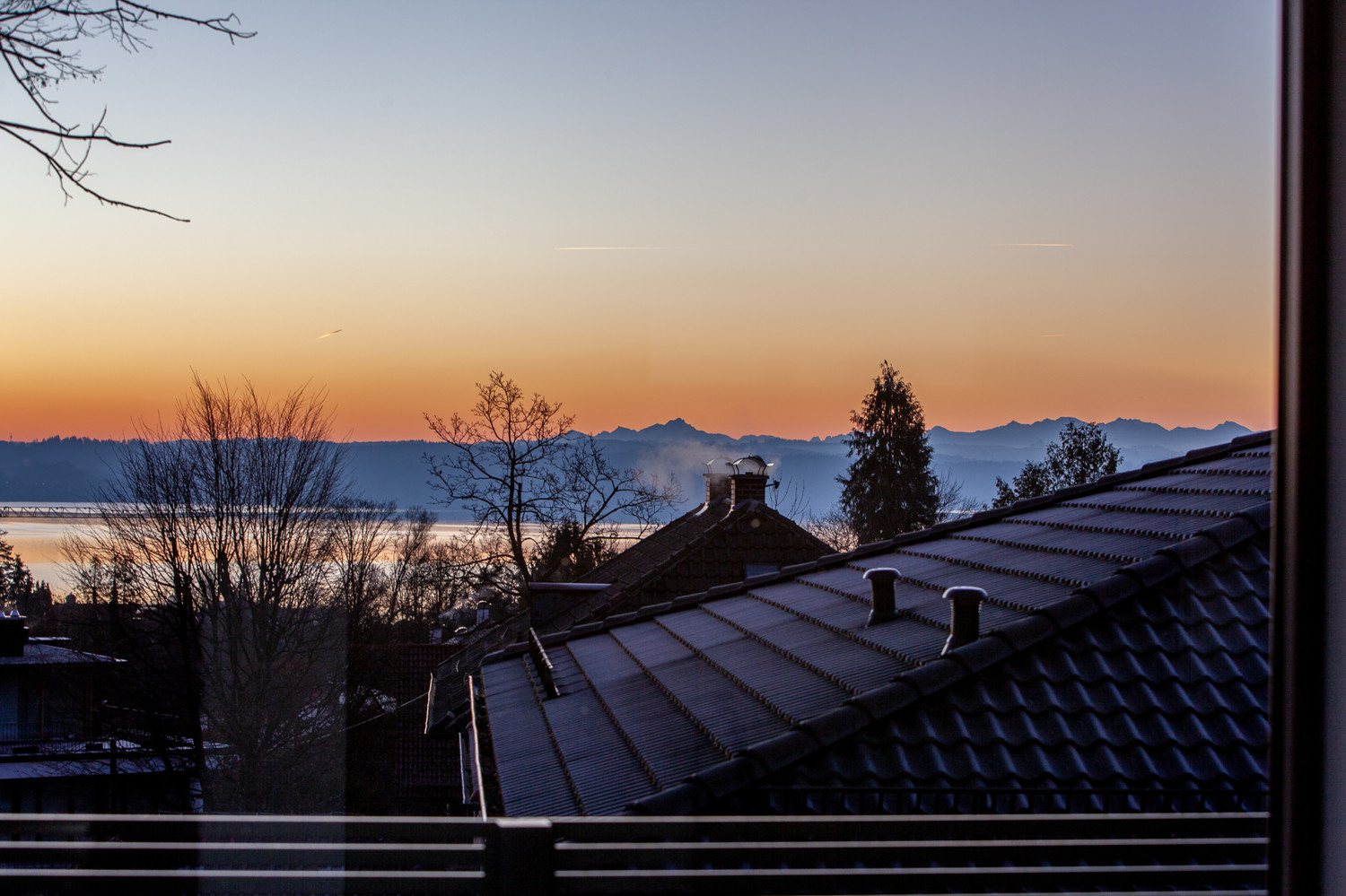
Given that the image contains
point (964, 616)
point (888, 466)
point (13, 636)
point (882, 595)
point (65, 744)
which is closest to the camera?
point (964, 616)

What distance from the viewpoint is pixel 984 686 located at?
2104mm

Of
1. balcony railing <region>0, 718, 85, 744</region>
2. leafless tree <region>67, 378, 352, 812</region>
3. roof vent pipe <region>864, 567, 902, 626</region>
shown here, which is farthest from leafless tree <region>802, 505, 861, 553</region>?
roof vent pipe <region>864, 567, 902, 626</region>

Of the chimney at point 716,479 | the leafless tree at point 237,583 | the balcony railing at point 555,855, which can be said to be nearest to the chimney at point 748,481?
the chimney at point 716,479

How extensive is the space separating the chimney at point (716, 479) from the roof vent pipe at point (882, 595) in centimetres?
603

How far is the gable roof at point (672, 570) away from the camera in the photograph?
6320mm

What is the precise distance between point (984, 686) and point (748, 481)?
18.6ft

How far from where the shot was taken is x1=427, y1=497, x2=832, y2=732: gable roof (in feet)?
20.7

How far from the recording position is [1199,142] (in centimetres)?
277

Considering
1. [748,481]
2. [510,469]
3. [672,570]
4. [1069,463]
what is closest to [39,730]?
[672,570]

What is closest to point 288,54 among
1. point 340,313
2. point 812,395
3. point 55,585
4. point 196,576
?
point 340,313

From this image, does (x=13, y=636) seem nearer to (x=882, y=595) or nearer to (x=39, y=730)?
(x=39, y=730)

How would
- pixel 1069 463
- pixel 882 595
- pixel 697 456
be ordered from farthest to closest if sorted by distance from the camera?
pixel 1069 463 < pixel 697 456 < pixel 882 595

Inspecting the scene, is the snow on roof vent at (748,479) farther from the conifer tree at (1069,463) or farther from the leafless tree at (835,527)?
the leafless tree at (835,527)

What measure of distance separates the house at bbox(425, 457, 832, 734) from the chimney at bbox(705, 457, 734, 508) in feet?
1.96
